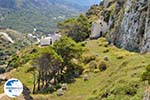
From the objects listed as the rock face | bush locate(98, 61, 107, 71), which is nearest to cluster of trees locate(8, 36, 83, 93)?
bush locate(98, 61, 107, 71)

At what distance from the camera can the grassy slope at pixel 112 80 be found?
39656 mm

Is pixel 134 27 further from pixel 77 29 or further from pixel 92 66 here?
pixel 77 29

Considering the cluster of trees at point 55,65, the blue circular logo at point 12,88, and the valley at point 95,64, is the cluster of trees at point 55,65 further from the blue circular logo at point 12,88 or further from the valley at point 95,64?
the blue circular logo at point 12,88

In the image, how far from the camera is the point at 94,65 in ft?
207

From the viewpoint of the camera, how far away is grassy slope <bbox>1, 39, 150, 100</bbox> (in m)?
39.7

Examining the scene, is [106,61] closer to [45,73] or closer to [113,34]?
[45,73]

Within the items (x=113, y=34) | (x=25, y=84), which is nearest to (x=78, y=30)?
(x=113, y=34)

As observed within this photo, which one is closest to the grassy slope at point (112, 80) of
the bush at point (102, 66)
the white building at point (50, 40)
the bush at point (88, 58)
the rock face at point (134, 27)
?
the bush at point (102, 66)

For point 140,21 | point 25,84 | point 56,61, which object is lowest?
point 25,84

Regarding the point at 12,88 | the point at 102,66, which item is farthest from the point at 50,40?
the point at 12,88

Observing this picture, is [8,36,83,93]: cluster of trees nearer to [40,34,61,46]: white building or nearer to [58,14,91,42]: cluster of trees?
[58,14,91,42]: cluster of trees

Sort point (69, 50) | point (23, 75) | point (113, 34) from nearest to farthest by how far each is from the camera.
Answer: point (69, 50) → point (23, 75) → point (113, 34)

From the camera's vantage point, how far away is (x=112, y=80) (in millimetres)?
47750

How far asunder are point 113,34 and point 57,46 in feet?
51.6
